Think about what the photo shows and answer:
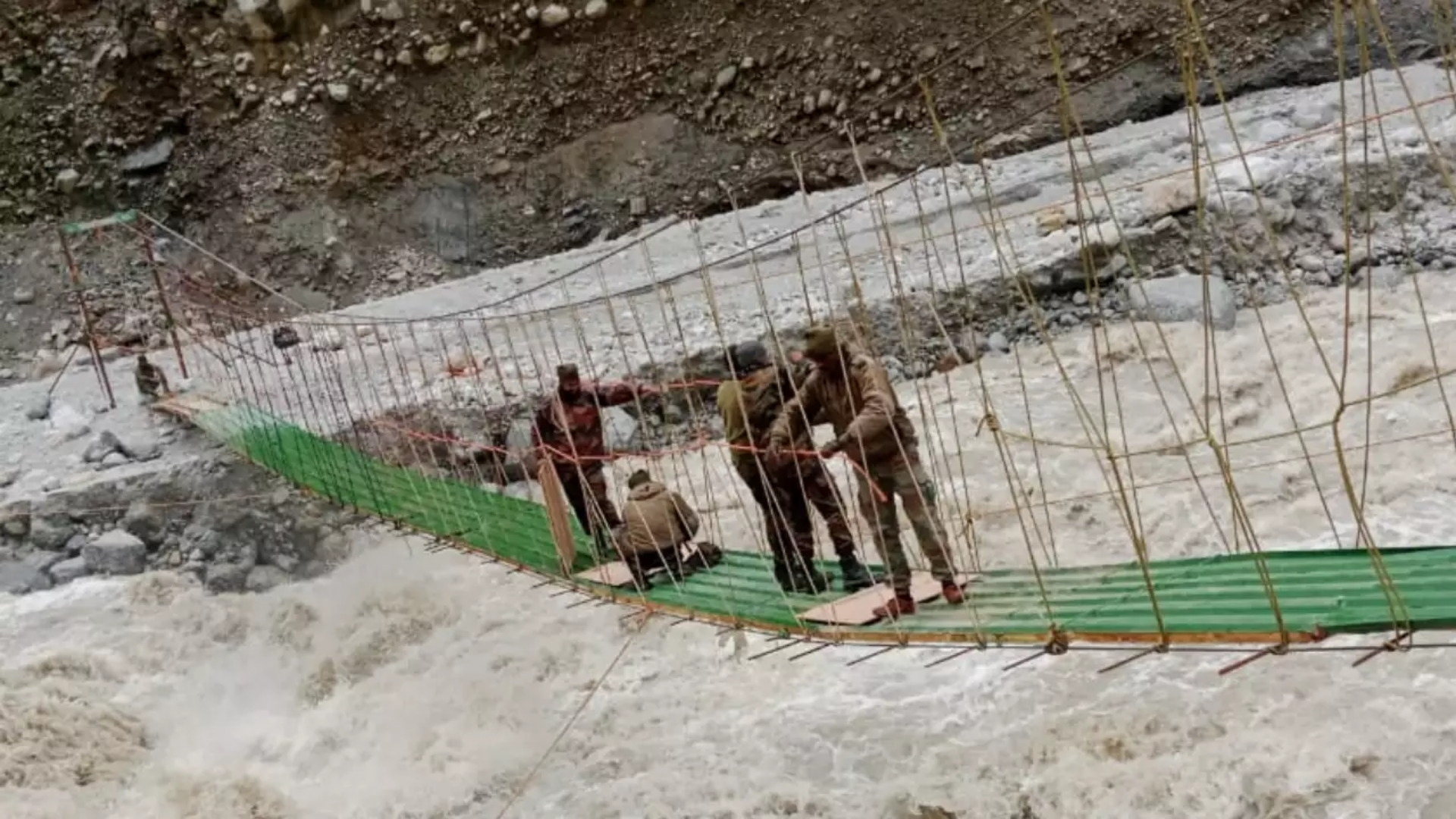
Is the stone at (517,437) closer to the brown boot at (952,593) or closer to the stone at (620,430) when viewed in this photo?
the stone at (620,430)

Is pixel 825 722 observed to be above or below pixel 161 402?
below

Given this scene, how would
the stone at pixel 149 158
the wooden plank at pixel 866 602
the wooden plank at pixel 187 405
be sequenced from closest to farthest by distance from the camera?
the wooden plank at pixel 866 602 → the wooden plank at pixel 187 405 → the stone at pixel 149 158

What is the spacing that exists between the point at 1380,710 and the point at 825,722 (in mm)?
1728

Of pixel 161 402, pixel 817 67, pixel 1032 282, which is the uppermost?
pixel 817 67

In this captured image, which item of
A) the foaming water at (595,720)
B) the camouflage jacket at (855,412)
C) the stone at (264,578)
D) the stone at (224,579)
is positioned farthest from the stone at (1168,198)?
the stone at (224,579)

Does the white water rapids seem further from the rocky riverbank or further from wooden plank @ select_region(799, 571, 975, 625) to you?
wooden plank @ select_region(799, 571, 975, 625)

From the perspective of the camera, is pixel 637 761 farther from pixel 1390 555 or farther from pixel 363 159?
pixel 363 159

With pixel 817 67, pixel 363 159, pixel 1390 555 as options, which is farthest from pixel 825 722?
pixel 363 159

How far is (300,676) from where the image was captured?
5270 mm

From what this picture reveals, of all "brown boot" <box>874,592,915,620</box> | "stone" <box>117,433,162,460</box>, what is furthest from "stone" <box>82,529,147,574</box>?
"brown boot" <box>874,592,915,620</box>

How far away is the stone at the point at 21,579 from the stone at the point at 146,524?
455 millimetres

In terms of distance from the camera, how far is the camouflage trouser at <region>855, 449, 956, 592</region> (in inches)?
125

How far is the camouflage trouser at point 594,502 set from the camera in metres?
4.27

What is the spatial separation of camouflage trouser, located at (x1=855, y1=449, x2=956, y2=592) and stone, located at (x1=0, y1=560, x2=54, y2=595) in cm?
489
